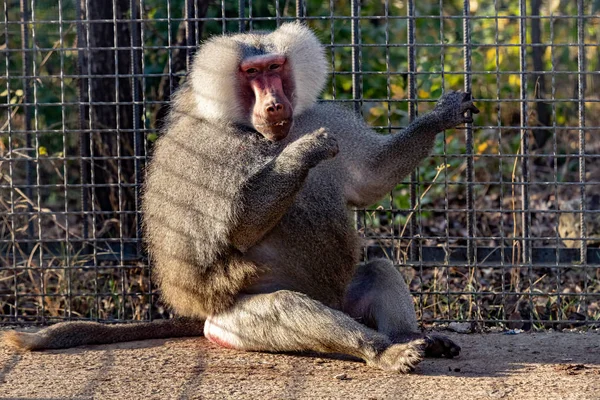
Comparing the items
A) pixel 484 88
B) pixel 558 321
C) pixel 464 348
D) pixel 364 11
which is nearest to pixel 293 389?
pixel 464 348

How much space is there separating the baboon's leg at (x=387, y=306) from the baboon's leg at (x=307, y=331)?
0.84ft

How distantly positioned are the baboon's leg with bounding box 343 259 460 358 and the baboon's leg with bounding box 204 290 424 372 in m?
Result: 0.26

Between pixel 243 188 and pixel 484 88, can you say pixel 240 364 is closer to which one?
pixel 243 188

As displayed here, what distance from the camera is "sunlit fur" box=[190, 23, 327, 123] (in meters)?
4.26

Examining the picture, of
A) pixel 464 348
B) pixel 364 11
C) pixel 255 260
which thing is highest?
pixel 364 11

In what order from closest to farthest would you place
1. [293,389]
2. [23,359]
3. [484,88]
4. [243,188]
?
[293,389] < [243,188] < [23,359] < [484,88]

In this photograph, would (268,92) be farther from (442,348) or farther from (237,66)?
(442,348)

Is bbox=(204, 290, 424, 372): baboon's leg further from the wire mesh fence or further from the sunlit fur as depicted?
the wire mesh fence

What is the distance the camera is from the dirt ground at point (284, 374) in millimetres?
3791

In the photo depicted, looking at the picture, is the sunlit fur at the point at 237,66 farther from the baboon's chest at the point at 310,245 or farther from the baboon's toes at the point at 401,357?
the baboon's toes at the point at 401,357

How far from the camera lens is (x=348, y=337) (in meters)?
3.97

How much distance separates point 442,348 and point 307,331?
2.30 ft

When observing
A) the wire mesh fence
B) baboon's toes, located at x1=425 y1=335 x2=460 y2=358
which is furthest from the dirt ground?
the wire mesh fence

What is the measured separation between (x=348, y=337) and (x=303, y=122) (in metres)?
1.09
